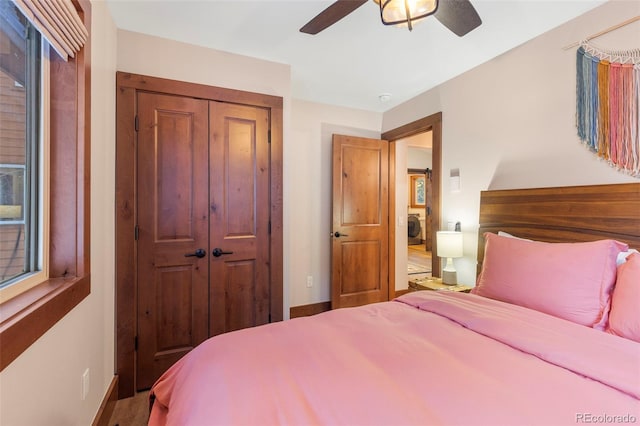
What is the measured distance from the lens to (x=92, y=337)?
63.3 inches

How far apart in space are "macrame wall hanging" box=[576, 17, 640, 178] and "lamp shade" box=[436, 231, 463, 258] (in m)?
1.08

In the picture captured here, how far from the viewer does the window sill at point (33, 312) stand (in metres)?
0.82

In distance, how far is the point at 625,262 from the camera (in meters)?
1.44

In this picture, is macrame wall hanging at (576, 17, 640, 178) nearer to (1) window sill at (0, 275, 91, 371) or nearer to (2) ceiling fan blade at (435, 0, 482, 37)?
(2) ceiling fan blade at (435, 0, 482, 37)

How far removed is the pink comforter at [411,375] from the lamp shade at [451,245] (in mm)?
1072

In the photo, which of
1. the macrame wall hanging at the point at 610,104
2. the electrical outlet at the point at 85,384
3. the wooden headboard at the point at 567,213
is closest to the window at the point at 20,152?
the electrical outlet at the point at 85,384

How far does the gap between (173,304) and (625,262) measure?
2768mm

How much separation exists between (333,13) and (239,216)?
1.58 metres

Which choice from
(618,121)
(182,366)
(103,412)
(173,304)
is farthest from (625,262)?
(103,412)

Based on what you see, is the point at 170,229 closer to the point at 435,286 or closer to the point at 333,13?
the point at 333,13

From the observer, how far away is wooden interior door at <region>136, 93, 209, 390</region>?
2.13 meters

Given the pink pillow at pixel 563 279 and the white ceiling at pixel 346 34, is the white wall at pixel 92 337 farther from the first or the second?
the pink pillow at pixel 563 279

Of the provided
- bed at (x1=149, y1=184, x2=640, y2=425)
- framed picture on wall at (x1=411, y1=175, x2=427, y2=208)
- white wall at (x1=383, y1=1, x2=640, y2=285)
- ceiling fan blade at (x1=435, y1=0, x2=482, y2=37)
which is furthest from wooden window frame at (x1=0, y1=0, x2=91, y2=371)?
framed picture on wall at (x1=411, y1=175, x2=427, y2=208)

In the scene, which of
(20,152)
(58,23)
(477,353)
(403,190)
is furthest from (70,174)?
(403,190)
